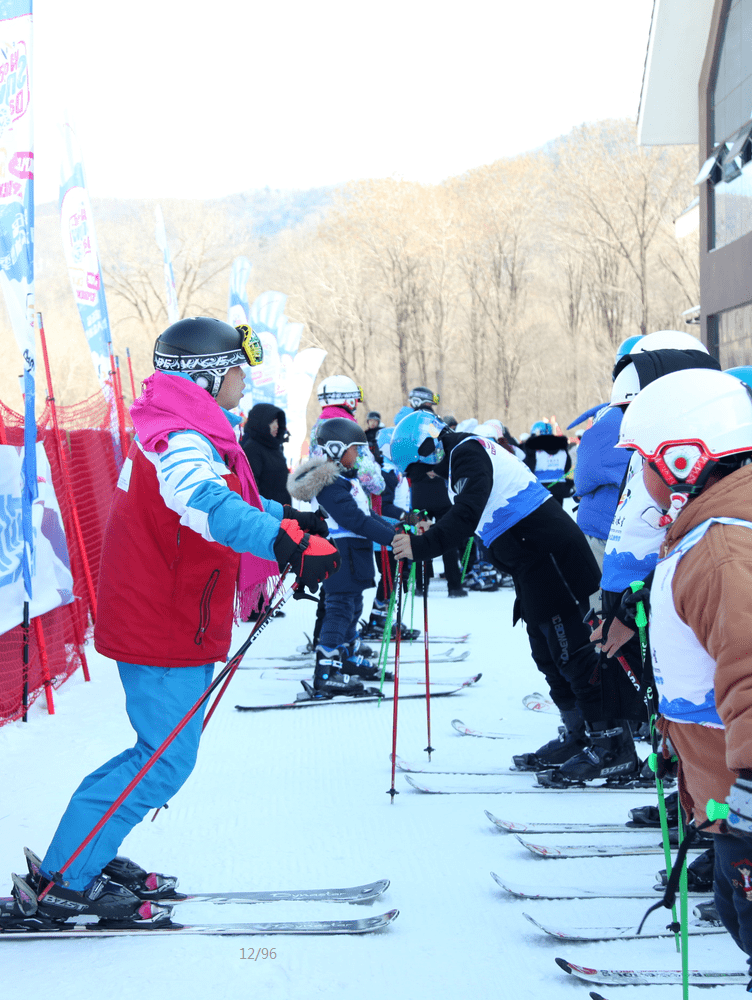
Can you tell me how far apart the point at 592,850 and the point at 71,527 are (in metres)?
4.65

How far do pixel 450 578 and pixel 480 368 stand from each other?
32.6m

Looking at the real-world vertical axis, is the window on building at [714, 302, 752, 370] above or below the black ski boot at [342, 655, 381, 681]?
above

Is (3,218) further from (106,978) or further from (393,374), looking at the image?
(393,374)

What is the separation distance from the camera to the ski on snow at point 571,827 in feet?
11.0

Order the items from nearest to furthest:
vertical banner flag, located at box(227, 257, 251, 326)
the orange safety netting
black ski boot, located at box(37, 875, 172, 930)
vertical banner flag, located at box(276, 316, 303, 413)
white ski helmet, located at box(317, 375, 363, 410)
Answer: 1. black ski boot, located at box(37, 875, 172, 930)
2. the orange safety netting
3. white ski helmet, located at box(317, 375, 363, 410)
4. vertical banner flag, located at box(227, 257, 251, 326)
5. vertical banner flag, located at box(276, 316, 303, 413)

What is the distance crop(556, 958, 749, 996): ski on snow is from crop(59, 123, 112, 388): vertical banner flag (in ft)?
22.9

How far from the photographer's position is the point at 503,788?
3.93 meters

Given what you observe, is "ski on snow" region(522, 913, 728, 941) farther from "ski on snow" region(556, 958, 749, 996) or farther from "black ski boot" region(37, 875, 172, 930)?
"black ski boot" region(37, 875, 172, 930)

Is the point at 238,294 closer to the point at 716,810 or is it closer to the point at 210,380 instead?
the point at 210,380

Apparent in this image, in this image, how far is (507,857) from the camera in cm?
321

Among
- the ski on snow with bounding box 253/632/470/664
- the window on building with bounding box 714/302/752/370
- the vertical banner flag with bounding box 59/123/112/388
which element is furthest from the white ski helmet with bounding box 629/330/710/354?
the window on building with bounding box 714/302/752/370

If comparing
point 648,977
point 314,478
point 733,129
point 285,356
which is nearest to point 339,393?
point 314,478

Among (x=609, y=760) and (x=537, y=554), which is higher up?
(x=537, y=554)

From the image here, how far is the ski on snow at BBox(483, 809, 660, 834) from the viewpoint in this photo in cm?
335
